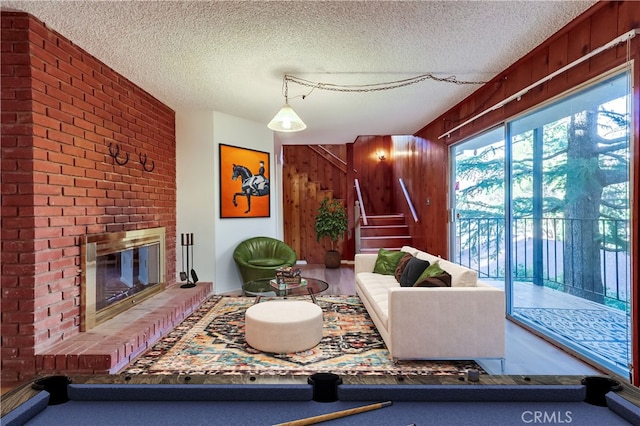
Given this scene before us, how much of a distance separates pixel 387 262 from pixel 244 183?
2565mm

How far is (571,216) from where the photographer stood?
144 inches

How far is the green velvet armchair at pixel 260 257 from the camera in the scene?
4.78 m

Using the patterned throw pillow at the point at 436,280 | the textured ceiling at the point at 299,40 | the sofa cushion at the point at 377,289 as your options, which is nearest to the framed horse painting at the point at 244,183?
the textured ceiling at the point at 299,40

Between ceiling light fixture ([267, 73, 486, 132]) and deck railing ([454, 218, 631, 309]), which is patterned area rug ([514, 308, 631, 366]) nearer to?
deck railing ([454, 218, 631, 309])

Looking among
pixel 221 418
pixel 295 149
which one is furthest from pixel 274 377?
pixel 295 149

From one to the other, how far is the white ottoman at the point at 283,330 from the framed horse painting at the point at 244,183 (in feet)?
8.25

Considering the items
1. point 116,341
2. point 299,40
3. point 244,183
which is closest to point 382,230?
point 244,183

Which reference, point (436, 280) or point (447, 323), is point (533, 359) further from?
point (436, 280)

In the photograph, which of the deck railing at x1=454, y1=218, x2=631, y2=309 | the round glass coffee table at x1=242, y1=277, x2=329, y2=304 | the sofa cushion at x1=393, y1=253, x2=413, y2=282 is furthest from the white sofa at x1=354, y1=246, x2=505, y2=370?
the round glass coffee table at x1=242, y1=277, x2=329, y2=304

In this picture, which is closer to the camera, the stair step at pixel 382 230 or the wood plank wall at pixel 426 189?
the wood plank wall at pixel 426 189

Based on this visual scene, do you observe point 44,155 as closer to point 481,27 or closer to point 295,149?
point 481,27

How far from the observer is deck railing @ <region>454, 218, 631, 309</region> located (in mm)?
3307

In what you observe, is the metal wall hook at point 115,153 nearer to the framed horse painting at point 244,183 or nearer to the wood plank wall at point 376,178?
the framed horse painting at point 244,183

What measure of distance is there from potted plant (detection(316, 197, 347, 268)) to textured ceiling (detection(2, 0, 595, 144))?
3.34 metres
